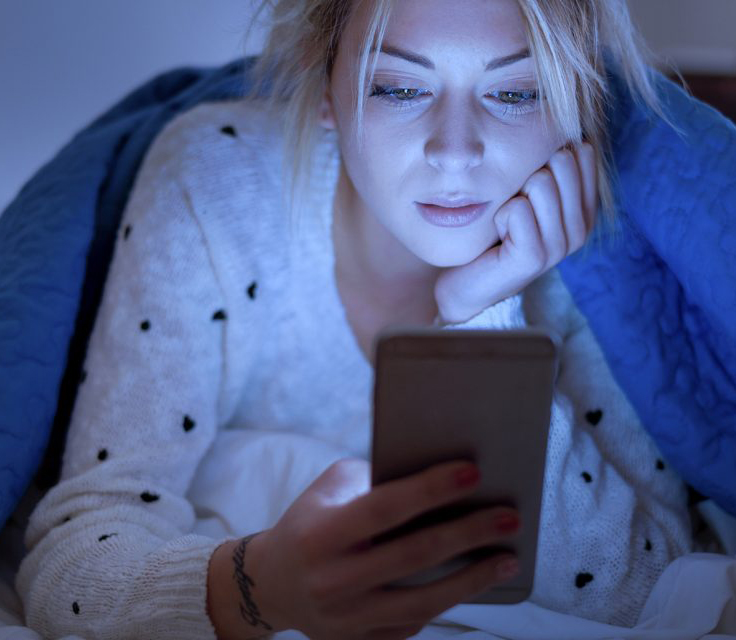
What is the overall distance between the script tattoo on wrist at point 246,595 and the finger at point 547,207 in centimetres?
40

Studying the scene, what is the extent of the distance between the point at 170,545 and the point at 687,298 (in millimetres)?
562

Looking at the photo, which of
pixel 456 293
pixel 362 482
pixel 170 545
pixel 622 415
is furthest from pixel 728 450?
pixel 170 545

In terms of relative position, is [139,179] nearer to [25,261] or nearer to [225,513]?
[25,261]

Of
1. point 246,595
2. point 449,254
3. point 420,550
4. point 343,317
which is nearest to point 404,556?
point 420,550

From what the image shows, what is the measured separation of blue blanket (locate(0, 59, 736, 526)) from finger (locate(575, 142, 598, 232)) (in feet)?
0.16

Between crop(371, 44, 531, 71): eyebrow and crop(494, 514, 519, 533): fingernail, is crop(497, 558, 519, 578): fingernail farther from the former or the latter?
crop(371, 44, 531, 71): eyebrow

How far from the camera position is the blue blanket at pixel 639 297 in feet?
2.71

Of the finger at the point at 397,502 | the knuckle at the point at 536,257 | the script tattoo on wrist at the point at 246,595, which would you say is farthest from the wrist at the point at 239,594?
the knuckle at the point at 536,257

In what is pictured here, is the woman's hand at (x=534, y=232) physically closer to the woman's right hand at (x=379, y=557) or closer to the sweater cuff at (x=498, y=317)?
the sweater cuff at (x=498, y=317)

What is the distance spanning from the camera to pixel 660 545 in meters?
0.83

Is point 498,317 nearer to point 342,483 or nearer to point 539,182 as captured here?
point 539,182

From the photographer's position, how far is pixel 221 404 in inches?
37.4

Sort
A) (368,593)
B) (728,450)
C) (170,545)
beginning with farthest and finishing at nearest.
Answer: (728,450)
(170,545)
(368,593)

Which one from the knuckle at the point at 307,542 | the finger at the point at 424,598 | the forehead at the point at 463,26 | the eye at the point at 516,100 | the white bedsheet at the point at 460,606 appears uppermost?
the forehead at the point at 463,26
